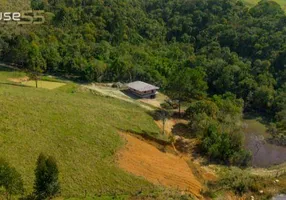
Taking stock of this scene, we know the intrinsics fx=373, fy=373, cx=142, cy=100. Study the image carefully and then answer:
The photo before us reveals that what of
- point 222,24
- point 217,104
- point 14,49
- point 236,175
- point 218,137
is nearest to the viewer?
point 236,175

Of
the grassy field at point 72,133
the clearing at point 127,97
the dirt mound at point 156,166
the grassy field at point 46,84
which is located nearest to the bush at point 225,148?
the dirt mound at point 156,166

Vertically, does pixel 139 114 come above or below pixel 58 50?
below

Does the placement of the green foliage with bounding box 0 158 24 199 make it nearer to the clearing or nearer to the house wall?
the clearing

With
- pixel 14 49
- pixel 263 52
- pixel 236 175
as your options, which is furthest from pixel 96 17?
pixel 236 175

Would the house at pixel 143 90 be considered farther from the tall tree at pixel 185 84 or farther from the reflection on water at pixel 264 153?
the reflection on water at pixel 264 153

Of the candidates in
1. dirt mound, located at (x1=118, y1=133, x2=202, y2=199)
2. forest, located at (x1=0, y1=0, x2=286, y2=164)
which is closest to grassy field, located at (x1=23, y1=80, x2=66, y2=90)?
forest, located at (x1=0, y1=0, x2=286, y2=164)

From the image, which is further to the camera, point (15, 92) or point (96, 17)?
point (96, 17)

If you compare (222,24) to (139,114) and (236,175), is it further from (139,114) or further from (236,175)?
(236,175)
